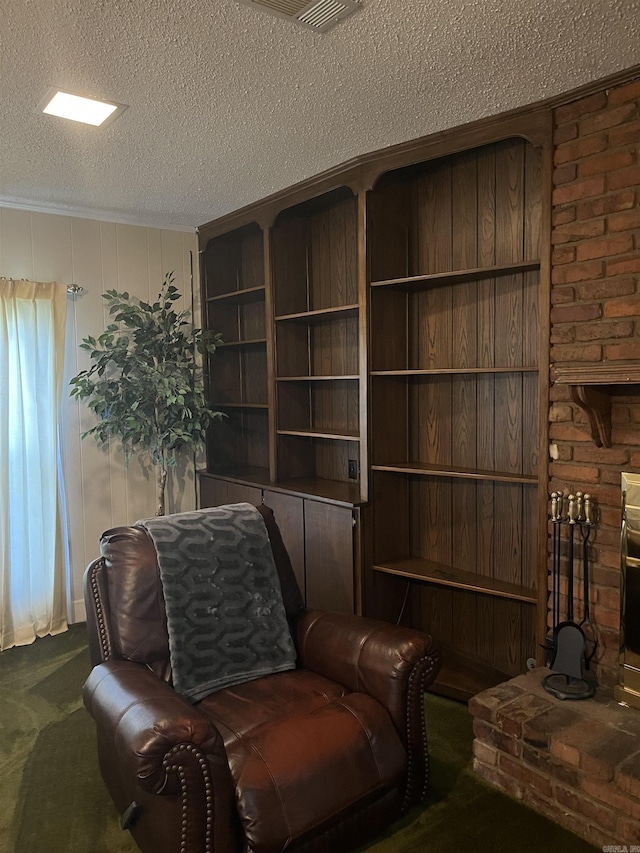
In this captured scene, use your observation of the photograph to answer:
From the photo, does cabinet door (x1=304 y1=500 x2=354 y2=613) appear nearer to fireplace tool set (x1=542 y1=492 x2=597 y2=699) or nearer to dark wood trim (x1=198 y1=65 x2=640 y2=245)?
fireplace tool set (x1=542 y1=492 x2=597 y2=699)

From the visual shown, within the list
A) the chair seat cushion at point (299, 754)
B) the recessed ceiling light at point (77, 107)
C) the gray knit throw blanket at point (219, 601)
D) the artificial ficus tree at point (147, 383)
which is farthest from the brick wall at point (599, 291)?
the artificial ficus tree at point (147, 383)

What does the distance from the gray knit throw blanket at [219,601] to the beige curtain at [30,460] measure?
1.65 meters

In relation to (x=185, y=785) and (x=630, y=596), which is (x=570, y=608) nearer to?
(x=630, y=596)

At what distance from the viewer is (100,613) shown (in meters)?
2.14

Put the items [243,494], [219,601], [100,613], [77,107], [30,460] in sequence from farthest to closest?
[243,494] < [30,460] < [77,107] < [219,601] < [100,613]

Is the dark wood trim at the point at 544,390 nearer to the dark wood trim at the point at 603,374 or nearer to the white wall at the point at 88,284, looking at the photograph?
the dark wood trim at the point at 603,374

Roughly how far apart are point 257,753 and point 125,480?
2.56 metres

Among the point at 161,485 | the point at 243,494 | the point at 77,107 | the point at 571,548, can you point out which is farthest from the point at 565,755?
the point at 77,107

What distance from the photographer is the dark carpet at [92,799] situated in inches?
78.2

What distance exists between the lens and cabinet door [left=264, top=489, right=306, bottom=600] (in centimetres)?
329

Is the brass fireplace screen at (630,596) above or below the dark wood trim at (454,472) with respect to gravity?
below

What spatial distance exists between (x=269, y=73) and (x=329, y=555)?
6.83 feet

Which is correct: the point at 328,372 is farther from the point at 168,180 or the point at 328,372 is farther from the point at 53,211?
the point at 53,211

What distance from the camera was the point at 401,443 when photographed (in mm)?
3166
